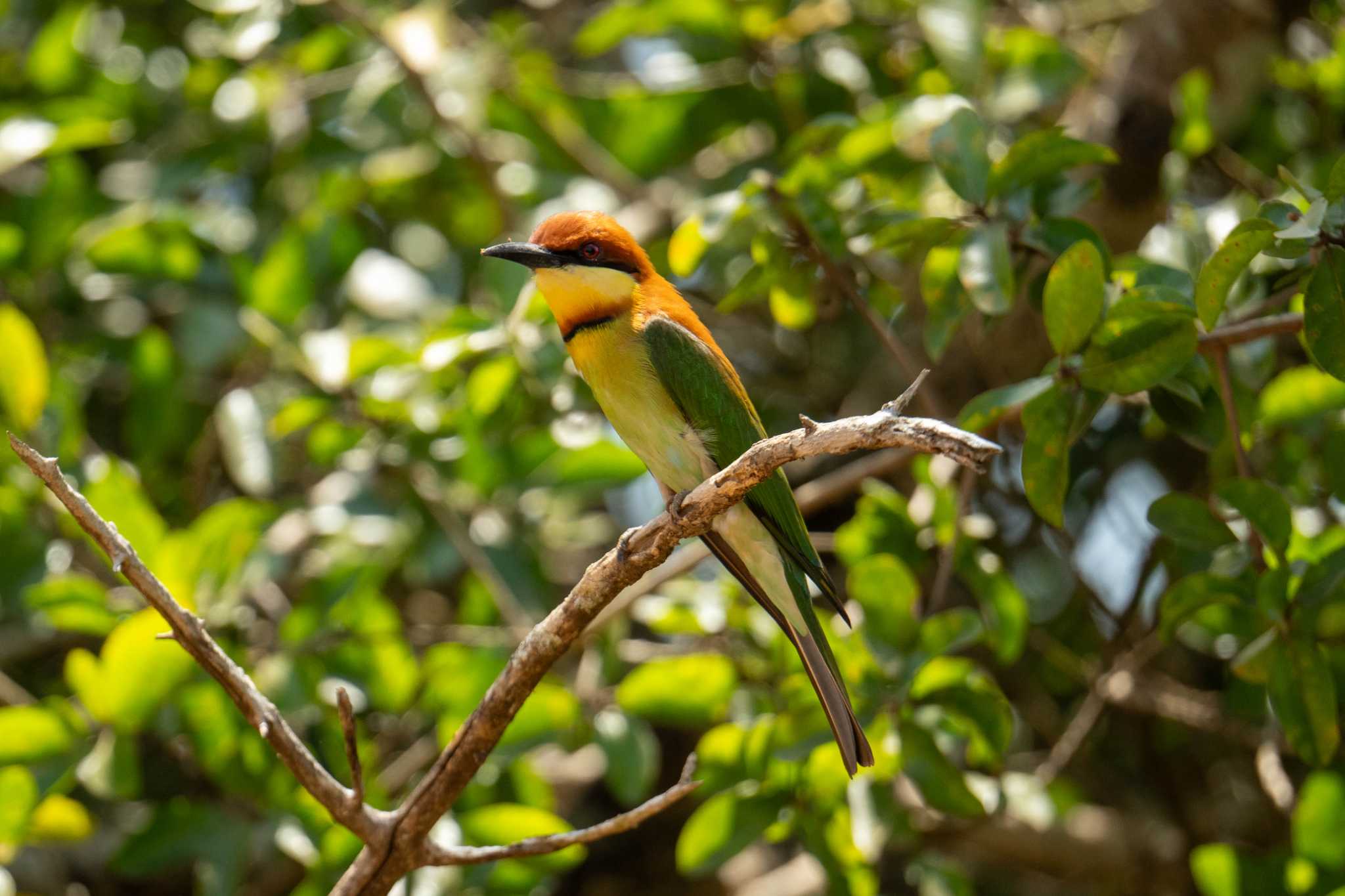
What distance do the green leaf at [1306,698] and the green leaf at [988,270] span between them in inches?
27.3

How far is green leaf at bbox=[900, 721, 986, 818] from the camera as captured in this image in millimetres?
2273

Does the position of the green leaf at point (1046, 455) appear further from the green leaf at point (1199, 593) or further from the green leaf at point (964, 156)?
the green leaf at point (964, 156)

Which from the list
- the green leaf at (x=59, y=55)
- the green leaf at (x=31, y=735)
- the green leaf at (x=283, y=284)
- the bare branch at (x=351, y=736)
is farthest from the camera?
the green leaf at (x=59, y=55)

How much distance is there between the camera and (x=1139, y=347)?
196 centimetres

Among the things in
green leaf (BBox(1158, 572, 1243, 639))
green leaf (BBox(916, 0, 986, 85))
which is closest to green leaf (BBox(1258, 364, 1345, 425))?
green leaf (BBox(1158, 572, 1243, 639))

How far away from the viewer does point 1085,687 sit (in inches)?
141

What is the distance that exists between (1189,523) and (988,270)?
1.73ft

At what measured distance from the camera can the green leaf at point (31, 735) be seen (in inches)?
93.5

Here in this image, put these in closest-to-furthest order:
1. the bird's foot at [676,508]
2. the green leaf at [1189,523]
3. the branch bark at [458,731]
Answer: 1. the branch bark at [458,731]
2. the bird's foot at [676,508]
3. the green leaf at [1189,523]

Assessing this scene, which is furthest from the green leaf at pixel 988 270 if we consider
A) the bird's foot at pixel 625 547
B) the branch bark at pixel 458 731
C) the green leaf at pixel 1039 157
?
the bird's foot at pixel 625 547

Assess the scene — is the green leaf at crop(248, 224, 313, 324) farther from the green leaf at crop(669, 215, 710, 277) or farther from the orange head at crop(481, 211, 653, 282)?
the green leaf at crop(669, 215, 710, 277)

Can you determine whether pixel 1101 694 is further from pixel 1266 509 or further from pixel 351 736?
pixel 351 736

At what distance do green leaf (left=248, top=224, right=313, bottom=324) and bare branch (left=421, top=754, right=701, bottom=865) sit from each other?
5.40 ft

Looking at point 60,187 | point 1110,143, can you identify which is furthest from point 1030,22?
Result: point 60,187
